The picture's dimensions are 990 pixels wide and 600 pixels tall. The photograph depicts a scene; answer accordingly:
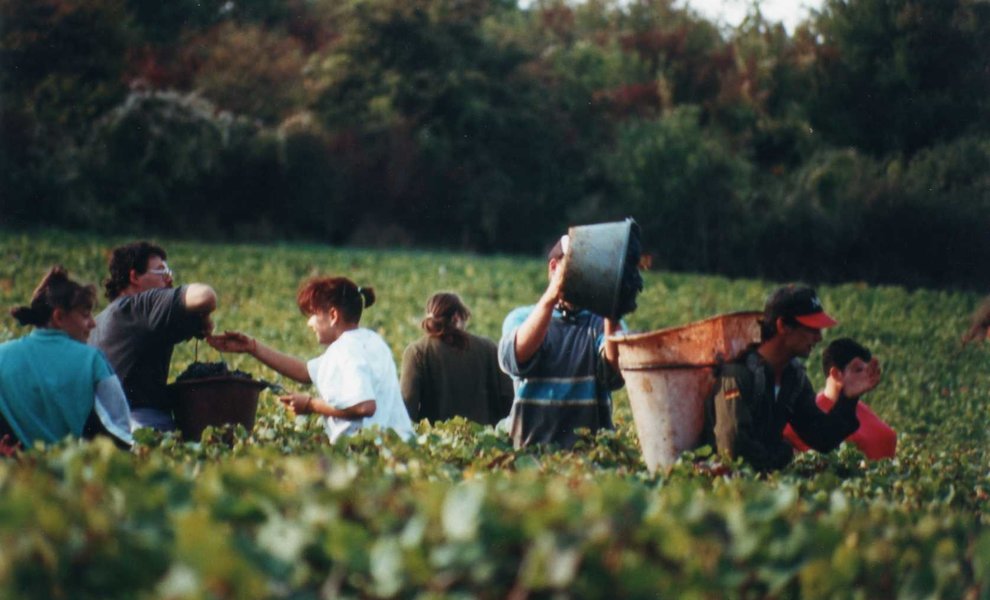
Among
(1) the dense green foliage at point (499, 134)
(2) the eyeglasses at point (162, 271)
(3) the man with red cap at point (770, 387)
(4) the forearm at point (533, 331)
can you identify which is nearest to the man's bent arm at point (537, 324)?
(4) the forearm at point (533, 331)

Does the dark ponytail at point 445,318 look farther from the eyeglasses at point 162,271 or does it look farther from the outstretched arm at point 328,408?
the eyeglasses at point 162,271

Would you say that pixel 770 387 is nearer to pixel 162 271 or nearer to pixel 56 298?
pixel 56 298

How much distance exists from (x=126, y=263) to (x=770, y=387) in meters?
3.26

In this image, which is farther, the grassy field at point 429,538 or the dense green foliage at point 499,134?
the dense green foliage at point 499,134

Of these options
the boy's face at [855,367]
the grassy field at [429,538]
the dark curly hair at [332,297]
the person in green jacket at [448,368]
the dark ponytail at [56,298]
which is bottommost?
the person in green jacket at [448,368]

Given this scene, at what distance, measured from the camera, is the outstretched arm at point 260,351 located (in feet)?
23.6

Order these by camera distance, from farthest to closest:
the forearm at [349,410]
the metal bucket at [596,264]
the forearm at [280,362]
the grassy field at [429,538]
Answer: the forearm at [280,362] < the forearm at [349,410] < the metal bucket at [596,264] < the grassy field at [429,538]

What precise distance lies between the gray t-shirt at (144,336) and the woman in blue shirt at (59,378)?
55 cm

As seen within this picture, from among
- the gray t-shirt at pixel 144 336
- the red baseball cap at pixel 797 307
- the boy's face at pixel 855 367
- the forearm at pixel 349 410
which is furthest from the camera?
the forearm at pixel 349 410

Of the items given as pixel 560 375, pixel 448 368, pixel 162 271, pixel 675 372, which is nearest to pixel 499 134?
pixel 448 368

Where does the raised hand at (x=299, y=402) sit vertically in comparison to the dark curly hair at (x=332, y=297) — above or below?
below

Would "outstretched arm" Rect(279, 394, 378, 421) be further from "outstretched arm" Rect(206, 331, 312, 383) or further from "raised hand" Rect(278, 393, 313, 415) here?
"outstretched arm" Rect(206, 331, 312, 383)

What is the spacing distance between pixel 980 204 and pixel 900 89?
4892 millimetres

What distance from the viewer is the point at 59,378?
20.1 feet
